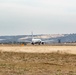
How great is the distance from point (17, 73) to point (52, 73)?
84.3 inches

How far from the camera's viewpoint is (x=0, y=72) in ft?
64.5

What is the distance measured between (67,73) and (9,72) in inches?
142

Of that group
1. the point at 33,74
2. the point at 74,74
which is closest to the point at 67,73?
the point at 74,74

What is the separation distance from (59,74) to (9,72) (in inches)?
128

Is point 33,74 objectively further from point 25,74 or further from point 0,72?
point 0,72

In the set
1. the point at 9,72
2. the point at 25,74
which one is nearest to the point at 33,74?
the point at 25,74

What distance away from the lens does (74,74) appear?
1861cm

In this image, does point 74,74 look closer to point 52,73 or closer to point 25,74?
point 52,73

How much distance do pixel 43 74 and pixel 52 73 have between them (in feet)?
2.36

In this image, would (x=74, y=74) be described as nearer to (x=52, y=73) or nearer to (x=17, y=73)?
(x=52, y=73)

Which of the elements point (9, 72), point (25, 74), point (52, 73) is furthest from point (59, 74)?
point (9, 72)

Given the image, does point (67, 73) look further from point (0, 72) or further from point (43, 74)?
point (0, 72)

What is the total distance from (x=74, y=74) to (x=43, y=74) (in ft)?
6.04

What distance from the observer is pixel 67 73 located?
1933 cm
